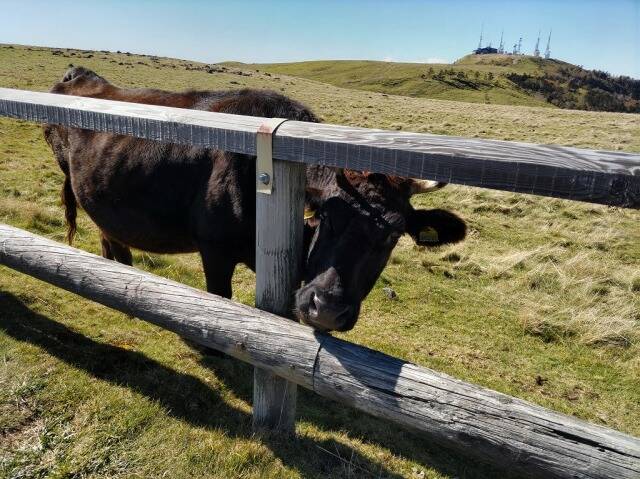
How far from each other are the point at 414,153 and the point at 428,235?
127 centimetres

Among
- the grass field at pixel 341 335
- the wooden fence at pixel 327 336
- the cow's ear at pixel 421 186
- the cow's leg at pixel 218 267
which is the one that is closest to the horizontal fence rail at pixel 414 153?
the wooden fence at pixel 327 336

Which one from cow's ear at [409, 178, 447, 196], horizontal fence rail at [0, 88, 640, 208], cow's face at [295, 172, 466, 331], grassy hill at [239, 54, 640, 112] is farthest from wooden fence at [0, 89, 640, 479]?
grassy hill at [239, 54, 640, 112]

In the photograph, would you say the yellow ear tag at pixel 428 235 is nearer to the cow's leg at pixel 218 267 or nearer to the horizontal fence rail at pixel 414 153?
the horizontal fence rail at pixel 414 153

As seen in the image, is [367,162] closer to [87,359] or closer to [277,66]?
[87,359]

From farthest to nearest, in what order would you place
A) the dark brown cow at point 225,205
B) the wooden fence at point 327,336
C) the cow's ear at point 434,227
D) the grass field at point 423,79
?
the grass field at point 423,79, the cow's ear at point 434,227, the dark brown cow at point 225,205, the wooden fence at point 327,336

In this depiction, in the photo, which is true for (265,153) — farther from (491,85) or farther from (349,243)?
(491,85)

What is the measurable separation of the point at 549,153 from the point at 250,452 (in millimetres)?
2423

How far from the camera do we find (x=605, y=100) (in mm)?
87750

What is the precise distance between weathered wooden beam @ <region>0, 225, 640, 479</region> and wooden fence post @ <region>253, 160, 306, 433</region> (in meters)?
0.20

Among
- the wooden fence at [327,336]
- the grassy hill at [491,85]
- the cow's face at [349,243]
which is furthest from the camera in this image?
the grassy hill at [491,85]

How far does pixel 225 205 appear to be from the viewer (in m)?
3.96

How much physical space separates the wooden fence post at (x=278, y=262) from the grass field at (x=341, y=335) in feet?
0.67

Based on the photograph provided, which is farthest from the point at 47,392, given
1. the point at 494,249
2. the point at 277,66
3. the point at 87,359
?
the point at 277,66

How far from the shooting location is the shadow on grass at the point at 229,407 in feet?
10.8
